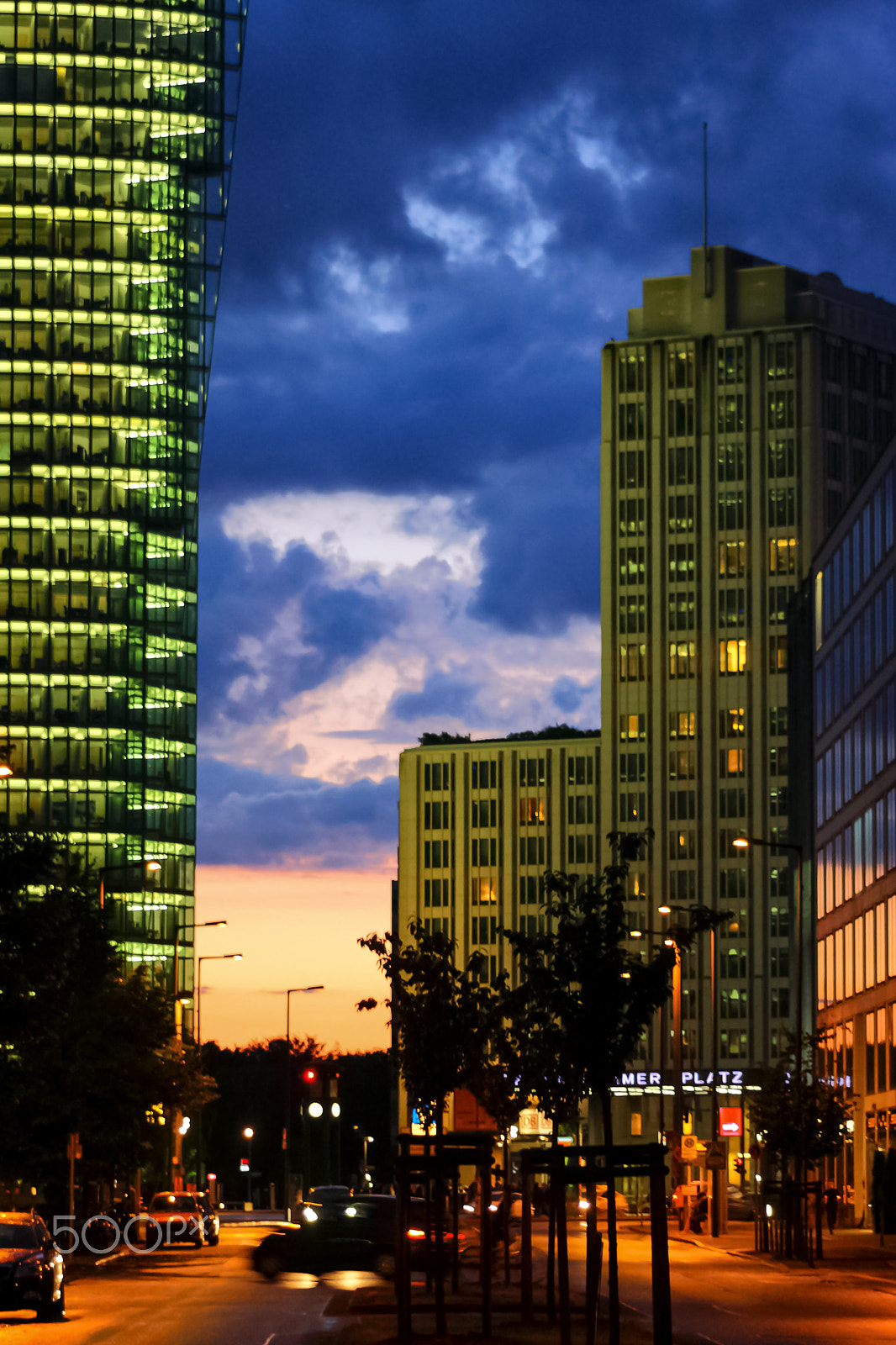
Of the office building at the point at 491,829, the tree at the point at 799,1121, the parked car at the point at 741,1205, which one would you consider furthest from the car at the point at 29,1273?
the office building at the point at 491,829

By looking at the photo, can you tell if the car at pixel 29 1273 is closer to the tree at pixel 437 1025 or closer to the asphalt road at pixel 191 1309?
the asphalt road at pixel 191 1309

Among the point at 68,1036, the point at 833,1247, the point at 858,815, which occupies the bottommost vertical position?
the point at 833,1247

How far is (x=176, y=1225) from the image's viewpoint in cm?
6369

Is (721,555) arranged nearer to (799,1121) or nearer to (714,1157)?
(714,1157)

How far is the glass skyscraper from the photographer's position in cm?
15025

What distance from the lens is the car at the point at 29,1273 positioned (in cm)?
3020

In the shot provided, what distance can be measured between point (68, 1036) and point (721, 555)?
4699 inches

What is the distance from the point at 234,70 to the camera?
163000mm

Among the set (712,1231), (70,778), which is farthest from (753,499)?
(712,1231)

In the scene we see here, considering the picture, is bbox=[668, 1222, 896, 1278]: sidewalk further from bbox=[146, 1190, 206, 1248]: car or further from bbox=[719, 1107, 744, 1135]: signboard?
bbox=[146, 1190, 206, 1248]: car

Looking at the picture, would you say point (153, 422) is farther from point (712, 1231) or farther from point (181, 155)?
point (712, 1231)

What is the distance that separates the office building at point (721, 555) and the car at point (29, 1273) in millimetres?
129611

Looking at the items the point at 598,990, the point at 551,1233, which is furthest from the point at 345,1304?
the point at 598,990

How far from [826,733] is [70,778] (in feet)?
253
